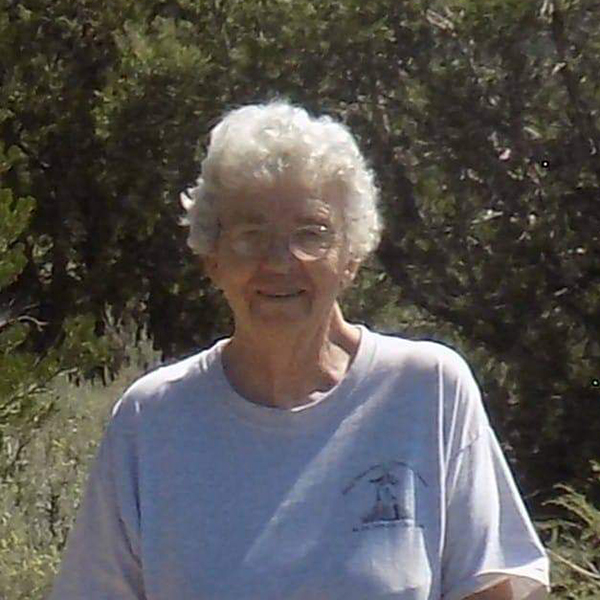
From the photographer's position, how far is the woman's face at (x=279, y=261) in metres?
3.04

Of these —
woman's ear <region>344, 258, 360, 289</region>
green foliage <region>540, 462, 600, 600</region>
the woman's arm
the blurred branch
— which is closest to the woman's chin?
woman's ear <region>344, 258, 360, 289</region>

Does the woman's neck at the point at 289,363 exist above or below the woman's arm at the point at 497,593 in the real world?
above

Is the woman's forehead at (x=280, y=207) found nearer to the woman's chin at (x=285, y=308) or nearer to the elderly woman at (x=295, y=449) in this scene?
the elderly woman at (x=295, y=449)

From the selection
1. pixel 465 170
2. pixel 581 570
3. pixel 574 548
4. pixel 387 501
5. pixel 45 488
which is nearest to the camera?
pixel 387 501

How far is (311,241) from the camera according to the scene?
9.98ft

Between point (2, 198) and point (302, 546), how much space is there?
3977mm

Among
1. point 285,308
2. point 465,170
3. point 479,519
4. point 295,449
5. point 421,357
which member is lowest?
point 479,519

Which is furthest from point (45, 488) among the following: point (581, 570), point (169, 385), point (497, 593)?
point (497, 593)

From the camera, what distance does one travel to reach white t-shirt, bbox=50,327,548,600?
2992 millimetres

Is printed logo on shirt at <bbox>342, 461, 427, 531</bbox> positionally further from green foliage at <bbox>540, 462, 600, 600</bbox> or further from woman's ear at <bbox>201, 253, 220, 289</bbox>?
green foliage at <bbox>540, 462, 600, 600</bbox>

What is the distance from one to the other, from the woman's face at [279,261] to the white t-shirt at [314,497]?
0.15 meters

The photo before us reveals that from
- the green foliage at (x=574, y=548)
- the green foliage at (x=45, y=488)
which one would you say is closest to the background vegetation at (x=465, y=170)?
the green foliage at (x=45, y=488)

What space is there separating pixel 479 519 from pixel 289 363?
1.38ft

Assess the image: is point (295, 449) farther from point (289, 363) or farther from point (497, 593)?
point (497, 593)
